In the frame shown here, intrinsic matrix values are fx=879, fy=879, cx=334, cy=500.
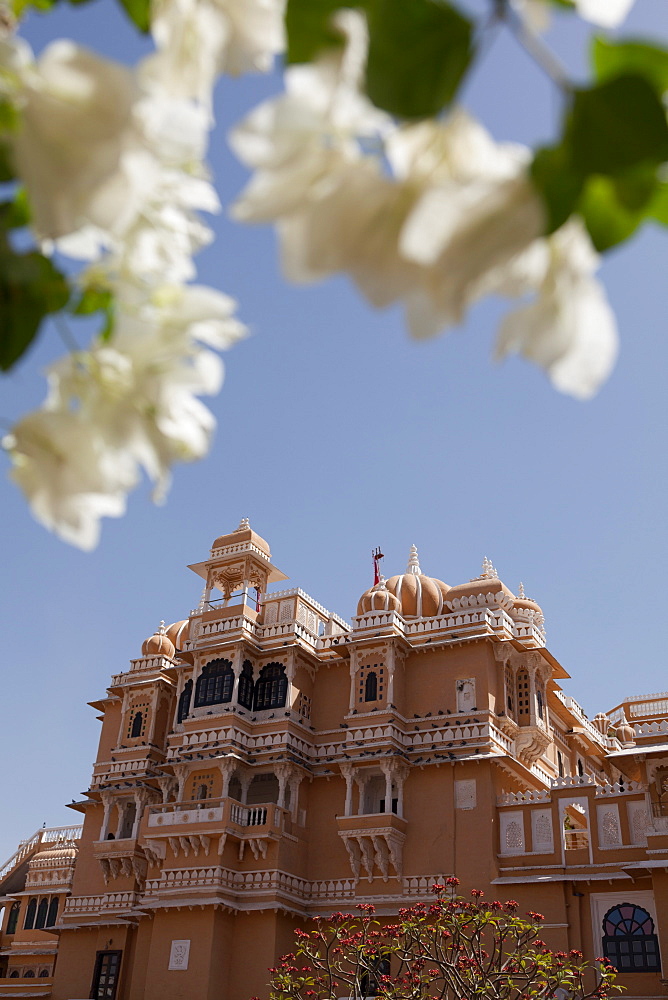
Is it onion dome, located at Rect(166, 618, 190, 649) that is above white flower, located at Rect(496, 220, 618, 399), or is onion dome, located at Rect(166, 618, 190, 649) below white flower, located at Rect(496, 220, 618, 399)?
above

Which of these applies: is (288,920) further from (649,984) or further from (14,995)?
(14,995)

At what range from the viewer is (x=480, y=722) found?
773 inches

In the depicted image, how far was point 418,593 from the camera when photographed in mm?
23391

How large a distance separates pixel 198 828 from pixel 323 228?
2082 centimetres

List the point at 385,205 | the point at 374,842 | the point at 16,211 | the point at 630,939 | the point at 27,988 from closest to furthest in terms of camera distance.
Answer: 1. the point at 385,205
2. the point at 16,211
3. the point at 630,939
4. the point at 374,842
5. the point at 27,988

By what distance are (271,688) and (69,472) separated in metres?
21.9

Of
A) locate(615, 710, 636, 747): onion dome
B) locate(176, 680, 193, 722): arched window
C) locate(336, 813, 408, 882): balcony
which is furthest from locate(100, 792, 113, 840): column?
locate(615, 710, 636, 747): onion dome

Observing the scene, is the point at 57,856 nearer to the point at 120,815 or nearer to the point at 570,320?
the point at 120,815

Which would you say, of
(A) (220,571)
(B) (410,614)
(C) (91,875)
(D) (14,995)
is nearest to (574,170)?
(B) (410,614)

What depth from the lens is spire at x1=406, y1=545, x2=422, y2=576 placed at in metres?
24.7

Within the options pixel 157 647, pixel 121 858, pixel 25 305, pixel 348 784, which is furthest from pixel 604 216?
pixel 157 647

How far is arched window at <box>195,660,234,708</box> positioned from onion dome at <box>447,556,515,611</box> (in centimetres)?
591

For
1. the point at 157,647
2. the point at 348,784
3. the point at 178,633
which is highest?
the point at 178,633

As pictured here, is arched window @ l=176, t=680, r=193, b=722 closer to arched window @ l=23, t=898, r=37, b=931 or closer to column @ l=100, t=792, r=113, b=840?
column @ l=100, t=792, r=113, b=840
